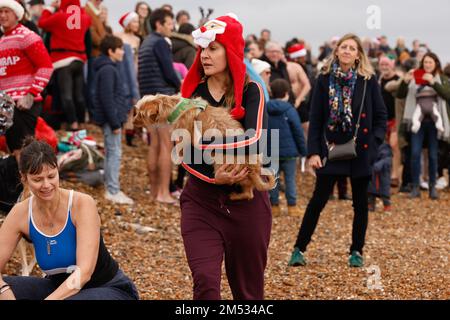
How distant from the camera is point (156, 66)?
1040 centimetres

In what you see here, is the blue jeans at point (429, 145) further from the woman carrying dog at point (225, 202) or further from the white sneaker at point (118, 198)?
the woman carrying dog at point (225, 202)

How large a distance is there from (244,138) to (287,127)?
641 cm

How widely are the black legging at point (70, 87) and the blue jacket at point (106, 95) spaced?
1523mm

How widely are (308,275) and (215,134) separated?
330cm

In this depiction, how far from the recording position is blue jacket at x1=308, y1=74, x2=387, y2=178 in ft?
24.5

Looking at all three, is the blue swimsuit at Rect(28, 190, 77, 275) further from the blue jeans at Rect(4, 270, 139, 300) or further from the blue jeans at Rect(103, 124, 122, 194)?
the blue jeans at Rect(103, 124, 122, 194)

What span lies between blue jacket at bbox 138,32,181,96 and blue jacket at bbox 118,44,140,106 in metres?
1.52

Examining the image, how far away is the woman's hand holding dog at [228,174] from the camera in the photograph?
4590 mm

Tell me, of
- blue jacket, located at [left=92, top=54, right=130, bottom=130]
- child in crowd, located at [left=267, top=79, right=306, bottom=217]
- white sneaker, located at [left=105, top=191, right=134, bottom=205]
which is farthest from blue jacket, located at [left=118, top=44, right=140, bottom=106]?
child in crowd, located at [left=267, top=79, right=306, bottom=217]

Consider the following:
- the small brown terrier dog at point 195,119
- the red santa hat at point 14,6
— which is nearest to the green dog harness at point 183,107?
the small brown terrier dog at point 195,119

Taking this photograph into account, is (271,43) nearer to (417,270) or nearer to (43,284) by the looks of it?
(417,270)

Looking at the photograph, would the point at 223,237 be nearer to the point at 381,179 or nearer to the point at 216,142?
the point at 216,142

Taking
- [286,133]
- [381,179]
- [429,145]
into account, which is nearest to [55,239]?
[286,133]

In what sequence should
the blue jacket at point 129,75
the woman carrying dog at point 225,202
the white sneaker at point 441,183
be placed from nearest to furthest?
1. the woman carrying dog at point 225,202
2. the blue jacket at point 129,75
3. the white sneaker at point 441,183
